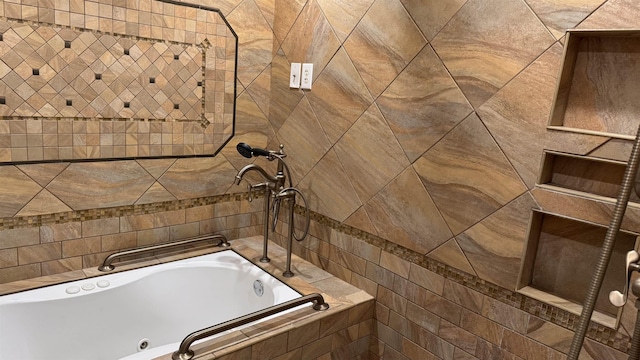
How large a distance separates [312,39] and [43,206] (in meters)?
1.50

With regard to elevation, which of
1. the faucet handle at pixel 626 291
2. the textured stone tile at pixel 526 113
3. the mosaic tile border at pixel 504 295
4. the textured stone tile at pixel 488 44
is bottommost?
the mosaic tile border at pixel 504 295

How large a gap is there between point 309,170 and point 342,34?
0.73m

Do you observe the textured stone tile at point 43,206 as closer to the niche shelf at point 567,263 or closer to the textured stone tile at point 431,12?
the textured stone tile at point 431,12

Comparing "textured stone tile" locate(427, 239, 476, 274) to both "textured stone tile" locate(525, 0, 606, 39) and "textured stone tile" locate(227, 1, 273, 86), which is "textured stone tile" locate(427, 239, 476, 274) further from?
"textured stone tile" locate(227, 1, 273, 86)

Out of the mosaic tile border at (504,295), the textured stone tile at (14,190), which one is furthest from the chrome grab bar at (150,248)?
the mosaic tile border at (504,295)

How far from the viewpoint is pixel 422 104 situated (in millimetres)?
1836

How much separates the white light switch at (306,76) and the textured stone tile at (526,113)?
1.01 metres

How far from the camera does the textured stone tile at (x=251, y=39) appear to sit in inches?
96.3

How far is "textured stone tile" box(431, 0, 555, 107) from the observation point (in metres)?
1.49

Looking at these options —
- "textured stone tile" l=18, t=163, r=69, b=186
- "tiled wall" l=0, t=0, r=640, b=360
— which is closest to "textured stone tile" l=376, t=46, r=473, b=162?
"tiled wall" l=0, t=0, r=640, b=360

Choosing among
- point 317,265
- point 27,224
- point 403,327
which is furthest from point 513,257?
point 27,224

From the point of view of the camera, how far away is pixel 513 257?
160 cm

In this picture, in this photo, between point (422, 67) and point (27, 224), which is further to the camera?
point (27, 224)

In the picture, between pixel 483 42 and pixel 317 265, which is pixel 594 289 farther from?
pixel 317 265
